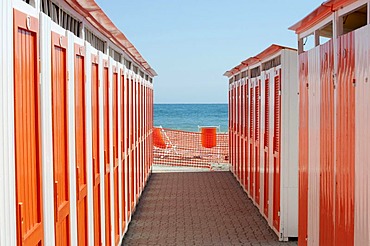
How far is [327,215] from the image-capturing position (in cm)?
496

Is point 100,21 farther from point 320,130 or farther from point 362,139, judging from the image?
point 362,139

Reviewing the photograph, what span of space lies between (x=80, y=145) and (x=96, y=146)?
0.92 metres

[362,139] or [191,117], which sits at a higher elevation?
[362,139]

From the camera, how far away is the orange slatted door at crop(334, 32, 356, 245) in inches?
163

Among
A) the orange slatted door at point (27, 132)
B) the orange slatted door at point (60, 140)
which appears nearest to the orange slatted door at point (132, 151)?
the orange slatted door at point (60, 140)

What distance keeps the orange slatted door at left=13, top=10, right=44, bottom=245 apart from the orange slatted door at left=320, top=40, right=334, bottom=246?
2677 millimetres

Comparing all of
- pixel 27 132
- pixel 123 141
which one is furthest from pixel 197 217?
pixel 27 132

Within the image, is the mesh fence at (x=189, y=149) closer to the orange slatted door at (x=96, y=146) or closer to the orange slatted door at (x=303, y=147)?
the orange slatted door at (x=303, y=147)

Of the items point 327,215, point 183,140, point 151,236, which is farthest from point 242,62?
point 183,140

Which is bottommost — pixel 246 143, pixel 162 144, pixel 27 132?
pixel 162 144

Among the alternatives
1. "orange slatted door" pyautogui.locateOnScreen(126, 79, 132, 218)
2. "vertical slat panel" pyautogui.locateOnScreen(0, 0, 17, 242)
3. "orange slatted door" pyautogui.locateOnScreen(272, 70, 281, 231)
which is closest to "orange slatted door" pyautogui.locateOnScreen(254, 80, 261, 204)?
"orange slatted door" pyautogui.locateOnScreen(272, 70, 281, 231)

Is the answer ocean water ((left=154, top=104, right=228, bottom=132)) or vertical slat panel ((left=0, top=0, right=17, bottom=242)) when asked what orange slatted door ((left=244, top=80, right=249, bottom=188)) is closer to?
vertical slat panel ((left=0, top=0, right=17, bottom=242))

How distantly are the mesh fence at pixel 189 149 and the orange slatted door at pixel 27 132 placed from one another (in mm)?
15743

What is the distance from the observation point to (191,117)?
71.8 meters
